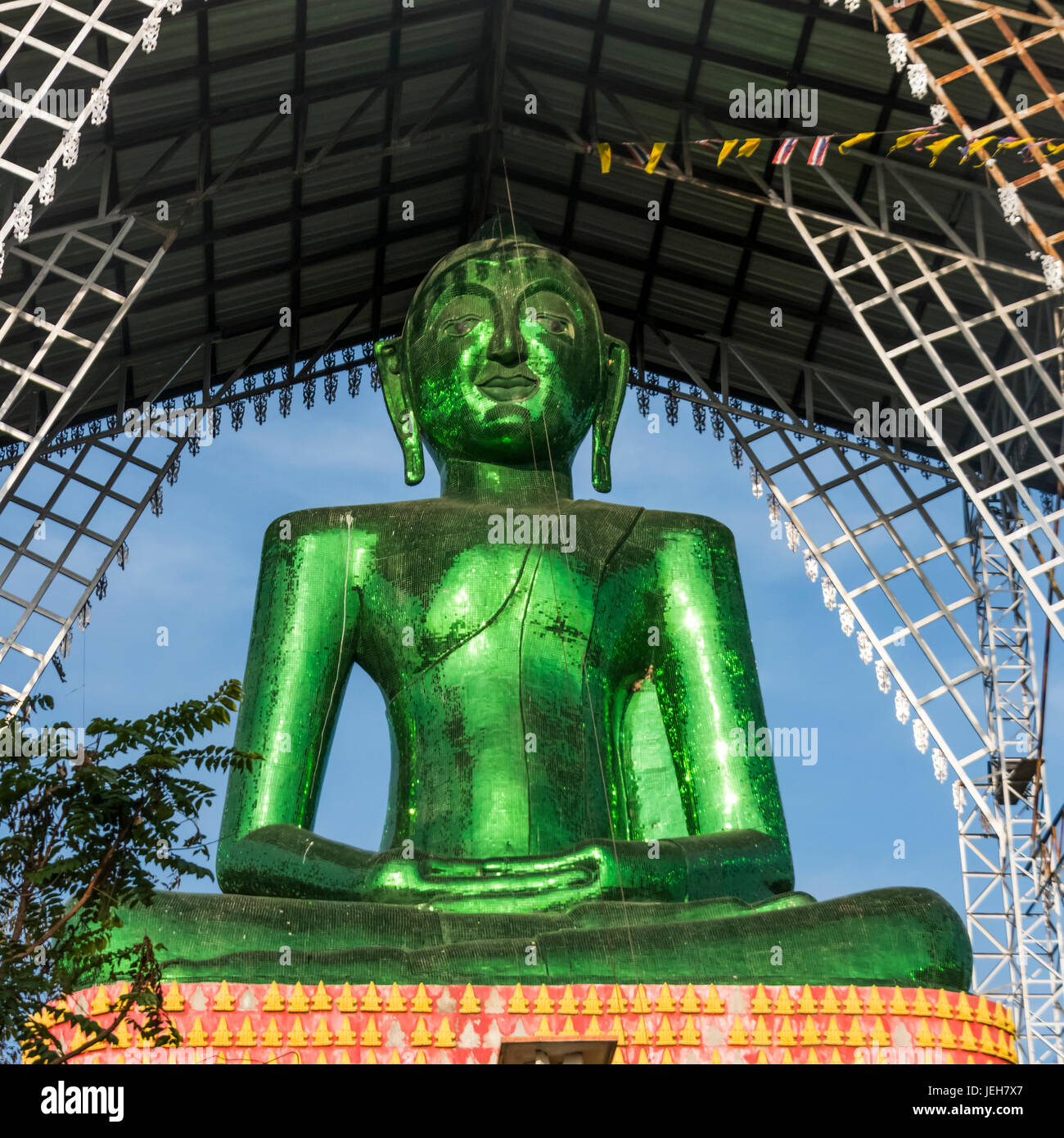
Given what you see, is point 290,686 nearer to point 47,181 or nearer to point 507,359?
point 507,359

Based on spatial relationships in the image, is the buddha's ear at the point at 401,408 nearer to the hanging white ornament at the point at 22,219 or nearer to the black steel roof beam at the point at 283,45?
the hanging white ornament at the point at 22,219

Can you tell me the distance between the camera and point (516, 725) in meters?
5.88

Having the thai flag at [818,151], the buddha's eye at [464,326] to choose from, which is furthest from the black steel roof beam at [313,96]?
the buddha's eye at [464,326]

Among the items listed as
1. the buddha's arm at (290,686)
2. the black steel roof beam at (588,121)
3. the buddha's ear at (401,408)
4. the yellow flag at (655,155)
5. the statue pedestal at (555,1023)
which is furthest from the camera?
the black steel roof beam at (588,121)

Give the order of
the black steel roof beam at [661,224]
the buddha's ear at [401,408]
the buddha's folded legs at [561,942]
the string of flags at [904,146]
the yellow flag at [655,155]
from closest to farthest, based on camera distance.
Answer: the buddha's folded legs at [561,942] → the buddha's ear at [401,408] → the string of flags at [904,146] → the yellow flag at [655,155] → the black steel roof beam at [661,224]

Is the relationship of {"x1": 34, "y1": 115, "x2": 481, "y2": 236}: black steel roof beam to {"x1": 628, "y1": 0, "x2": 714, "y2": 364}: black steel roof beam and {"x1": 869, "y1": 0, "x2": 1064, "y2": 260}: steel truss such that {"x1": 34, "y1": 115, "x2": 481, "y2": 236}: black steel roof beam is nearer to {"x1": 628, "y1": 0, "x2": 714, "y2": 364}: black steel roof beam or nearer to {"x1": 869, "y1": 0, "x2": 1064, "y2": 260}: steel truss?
{"x1": 628, "y1": 0, "x2": 714, "y2": 364}: black steel roof beam

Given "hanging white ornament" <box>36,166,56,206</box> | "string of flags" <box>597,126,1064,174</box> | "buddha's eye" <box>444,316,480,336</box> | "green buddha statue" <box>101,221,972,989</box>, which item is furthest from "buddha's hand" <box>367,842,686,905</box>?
"hanging white ornament" <box>36,166,56,206</box>

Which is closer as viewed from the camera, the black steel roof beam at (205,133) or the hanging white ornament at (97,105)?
the hanging white ornament at (97,105)

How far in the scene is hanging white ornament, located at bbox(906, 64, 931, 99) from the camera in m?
9.25

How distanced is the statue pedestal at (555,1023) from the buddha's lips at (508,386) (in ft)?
7.98

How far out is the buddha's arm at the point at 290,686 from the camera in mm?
5699

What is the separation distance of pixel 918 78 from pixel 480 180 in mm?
4843

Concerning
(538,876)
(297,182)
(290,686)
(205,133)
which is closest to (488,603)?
(290,686)
